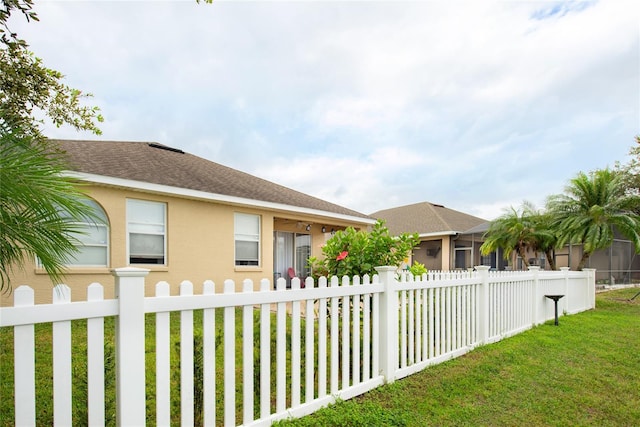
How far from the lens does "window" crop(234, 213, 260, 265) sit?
34.5 feet

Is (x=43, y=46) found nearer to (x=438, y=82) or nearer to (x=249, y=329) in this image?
(x=249, y=329)

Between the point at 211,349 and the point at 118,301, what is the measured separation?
78cm

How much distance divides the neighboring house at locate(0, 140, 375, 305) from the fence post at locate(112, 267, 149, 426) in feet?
17.8

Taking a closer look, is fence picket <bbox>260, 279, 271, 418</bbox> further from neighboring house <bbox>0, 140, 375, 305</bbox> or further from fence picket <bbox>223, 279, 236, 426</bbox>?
neighboring house <bbox>0, 140, 375, 305</bbox>

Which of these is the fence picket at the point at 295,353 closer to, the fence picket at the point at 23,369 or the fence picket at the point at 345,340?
the fence picket at the point at 345,340

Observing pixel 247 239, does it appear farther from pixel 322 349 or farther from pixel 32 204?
pixel 32 204

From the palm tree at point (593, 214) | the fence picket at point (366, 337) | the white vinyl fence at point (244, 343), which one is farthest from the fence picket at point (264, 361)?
the palm tree at point (593, 214)

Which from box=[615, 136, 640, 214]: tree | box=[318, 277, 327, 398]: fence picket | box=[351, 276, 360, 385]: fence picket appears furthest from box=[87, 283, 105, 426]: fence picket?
box=[615, 136, 640, 214]: tree

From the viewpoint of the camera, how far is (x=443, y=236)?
20766 mm

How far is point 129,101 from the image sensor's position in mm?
9672

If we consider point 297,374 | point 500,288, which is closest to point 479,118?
point 500,288

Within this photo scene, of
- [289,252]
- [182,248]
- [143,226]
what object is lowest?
[289,252]

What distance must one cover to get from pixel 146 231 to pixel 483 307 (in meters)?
7.51

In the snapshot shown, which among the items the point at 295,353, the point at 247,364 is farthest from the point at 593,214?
the point at 247,364
